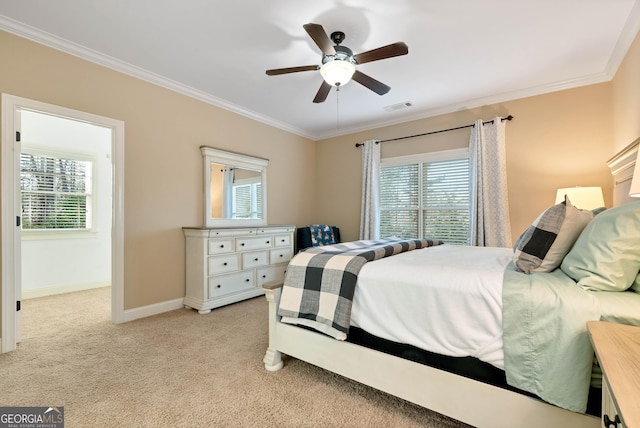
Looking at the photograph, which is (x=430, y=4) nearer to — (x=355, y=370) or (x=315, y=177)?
(x=355, y=370)

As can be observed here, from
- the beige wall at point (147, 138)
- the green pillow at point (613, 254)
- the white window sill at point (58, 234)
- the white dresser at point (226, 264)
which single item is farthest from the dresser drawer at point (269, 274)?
the green pillow at point (613, 254)

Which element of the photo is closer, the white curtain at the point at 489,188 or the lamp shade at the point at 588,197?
the lamp shade at the point at 588,197

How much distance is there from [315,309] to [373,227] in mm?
2870

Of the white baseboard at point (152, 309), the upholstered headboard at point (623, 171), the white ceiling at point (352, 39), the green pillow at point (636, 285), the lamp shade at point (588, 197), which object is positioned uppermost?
the white ceiling at point (352, 39)

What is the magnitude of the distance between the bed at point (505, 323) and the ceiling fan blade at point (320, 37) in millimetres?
1566

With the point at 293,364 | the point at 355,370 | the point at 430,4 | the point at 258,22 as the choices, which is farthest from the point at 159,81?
the point at 355,370

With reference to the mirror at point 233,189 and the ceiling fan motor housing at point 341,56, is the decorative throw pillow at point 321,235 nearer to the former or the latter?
the mirror at point 233,189

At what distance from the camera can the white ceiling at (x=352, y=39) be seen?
2.05 metres

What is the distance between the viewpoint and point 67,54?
8.28 ft

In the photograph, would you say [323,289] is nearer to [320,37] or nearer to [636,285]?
[636,285]

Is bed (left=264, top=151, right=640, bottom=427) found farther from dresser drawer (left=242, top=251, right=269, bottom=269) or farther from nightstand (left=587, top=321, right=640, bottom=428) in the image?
dresser drawer (left=242, top=251, right=269, bottom=269)

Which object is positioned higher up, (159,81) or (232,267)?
(159,81)

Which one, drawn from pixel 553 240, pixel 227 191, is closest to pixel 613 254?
pixel 553 240

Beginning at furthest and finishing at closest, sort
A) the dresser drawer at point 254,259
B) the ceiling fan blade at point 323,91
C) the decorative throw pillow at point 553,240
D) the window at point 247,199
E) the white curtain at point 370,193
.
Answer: the white curtain at point 370,193
the window at point 247,199
the dresser drawer at point 254,259
the ceiling fan blade at point 323,91
the decorative throw pillow at point 553,240
